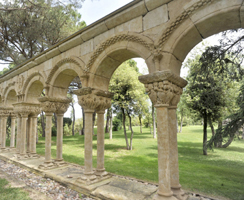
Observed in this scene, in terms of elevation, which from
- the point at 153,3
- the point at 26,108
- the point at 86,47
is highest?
the point at 153,3

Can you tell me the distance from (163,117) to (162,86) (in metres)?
0.62

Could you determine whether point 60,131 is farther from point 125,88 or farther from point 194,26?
point 194,26

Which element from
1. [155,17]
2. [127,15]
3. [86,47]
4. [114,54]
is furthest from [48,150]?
[155,17]

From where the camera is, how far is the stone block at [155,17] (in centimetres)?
356

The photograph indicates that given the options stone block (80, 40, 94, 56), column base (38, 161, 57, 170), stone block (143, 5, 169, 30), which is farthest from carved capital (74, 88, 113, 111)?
column base (38, 161, 57, 170)

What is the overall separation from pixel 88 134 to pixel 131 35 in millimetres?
2922

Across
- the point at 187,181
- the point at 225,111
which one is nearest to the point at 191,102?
the point at 225,111

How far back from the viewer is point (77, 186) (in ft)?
14.7

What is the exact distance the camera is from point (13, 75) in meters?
9.17

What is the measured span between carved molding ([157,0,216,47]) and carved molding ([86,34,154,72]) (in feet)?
0.87

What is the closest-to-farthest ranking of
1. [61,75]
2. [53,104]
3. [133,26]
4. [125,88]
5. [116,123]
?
[133,26]
[61,75]
[53,104]
[125,88]
[116,123]

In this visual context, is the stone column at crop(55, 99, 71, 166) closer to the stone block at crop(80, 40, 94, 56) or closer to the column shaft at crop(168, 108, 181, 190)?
the stone block at crop(80, 40, 94, 56)

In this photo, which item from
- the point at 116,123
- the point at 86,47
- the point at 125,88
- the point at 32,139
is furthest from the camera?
the point at 116,123

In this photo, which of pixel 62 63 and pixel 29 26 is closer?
pixel 62 63
